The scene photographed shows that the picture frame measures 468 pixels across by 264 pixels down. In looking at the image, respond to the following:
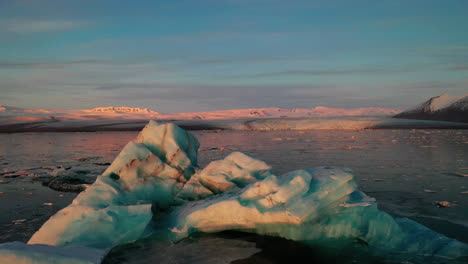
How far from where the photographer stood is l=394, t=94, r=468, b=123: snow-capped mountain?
107 ft

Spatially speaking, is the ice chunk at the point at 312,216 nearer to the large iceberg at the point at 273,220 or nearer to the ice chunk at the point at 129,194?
the large iceberg at the point at 273,220

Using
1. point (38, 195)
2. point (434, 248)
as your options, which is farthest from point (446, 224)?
point (38, 195)

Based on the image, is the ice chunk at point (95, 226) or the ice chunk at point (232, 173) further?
the ice chunk at point (232, 173)

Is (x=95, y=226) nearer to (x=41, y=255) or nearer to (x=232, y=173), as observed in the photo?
(x=41, y=255)

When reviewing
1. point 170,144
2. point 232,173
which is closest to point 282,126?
point 170,144

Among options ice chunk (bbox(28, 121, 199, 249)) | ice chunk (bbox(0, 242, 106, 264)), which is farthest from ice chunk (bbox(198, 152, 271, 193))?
ice chunk (bbox(0, 242, 106, 264))

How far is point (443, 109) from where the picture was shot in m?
35.3

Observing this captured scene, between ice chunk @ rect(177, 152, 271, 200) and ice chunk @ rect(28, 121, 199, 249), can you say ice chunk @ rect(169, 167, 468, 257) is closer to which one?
ice chunk @ rect(28, 121, 199, 249)

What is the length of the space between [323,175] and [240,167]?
1190mm

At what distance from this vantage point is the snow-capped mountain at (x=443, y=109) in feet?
107

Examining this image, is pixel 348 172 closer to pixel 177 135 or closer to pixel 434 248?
pixel 434 248

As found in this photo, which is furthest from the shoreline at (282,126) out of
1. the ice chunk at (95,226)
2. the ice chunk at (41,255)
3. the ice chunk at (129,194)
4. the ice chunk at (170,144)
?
the ice chunk at (41,255)

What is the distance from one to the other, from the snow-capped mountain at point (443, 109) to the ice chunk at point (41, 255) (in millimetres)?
35136

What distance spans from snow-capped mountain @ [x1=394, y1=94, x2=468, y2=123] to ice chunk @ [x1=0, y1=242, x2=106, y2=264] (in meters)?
35.1
